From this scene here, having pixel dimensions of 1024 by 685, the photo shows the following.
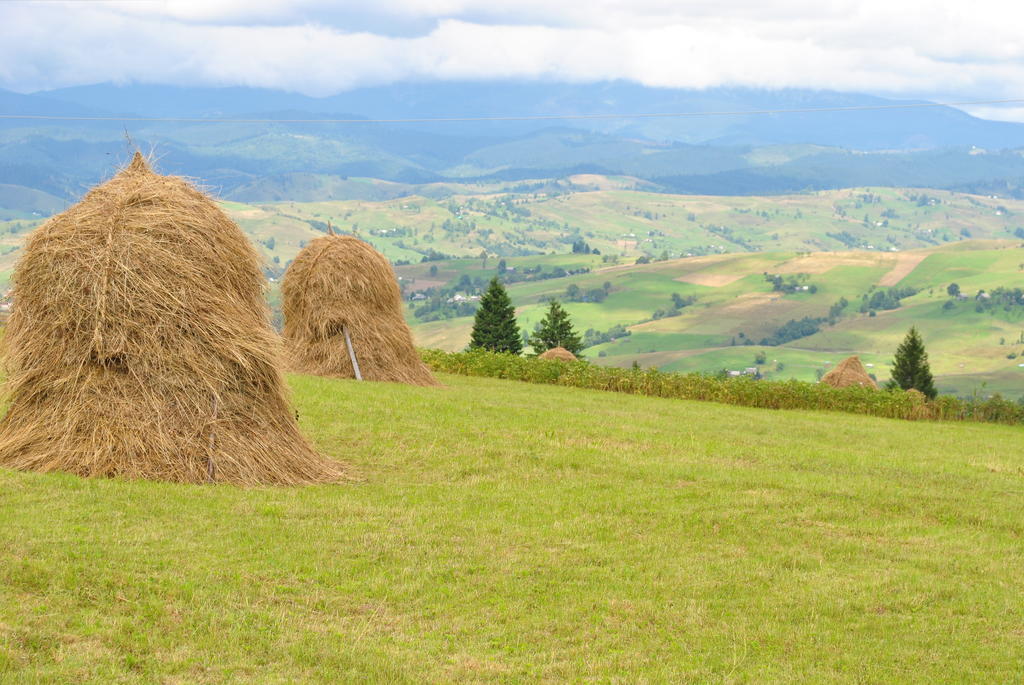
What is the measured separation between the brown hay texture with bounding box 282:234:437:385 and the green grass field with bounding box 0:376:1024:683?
1238 centimetres

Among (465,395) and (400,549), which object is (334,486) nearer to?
(400,549)

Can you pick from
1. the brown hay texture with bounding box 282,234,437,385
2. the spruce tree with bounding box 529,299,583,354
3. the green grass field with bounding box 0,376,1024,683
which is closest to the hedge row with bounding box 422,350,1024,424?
the brown hay texture with bounding box 282,234,437,385

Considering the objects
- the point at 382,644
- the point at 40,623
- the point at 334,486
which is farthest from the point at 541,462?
the point at 40,623

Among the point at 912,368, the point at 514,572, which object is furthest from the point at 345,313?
the point at 912,368

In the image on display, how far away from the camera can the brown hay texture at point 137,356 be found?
624 inches

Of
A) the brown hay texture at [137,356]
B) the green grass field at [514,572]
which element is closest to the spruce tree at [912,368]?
the green grass field at [514,572]

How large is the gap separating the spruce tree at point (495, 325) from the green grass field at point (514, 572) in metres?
38.7

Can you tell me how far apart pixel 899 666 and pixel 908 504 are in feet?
25.5

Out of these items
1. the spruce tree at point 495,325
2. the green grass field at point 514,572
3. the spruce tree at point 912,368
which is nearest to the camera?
the green grass field at point 514,572

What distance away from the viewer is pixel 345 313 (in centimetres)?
3350

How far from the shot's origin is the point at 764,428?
29078 mm

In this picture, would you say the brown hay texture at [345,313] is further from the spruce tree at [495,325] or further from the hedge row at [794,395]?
the spruce tree at [495,325]

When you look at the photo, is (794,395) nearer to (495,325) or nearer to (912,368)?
(912,368)

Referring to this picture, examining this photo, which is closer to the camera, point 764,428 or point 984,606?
point 984,606
